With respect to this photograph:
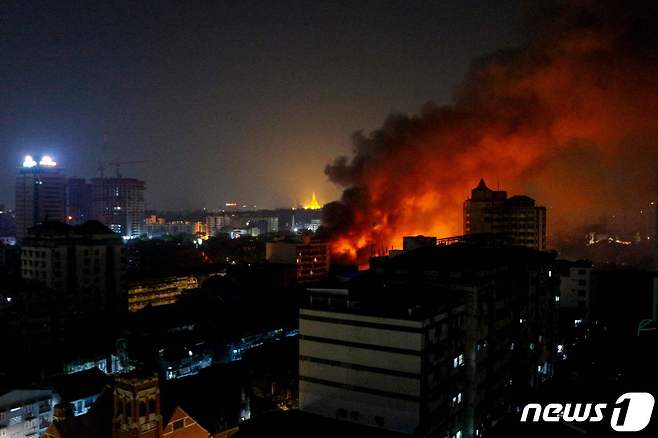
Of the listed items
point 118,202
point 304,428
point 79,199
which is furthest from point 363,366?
point 79,199

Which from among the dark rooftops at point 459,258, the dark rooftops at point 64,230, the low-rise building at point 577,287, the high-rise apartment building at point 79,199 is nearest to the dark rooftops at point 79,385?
the dark rooftops at point 459,258

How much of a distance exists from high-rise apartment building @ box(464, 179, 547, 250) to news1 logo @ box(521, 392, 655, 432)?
176ft

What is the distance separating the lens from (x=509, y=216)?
6738 centimetres

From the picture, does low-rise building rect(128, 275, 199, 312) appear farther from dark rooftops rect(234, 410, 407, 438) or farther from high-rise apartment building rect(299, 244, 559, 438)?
dark rooftops rect(234, 410, 407, 438)

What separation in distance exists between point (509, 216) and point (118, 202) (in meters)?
96.0

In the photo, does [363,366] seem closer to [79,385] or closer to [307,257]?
[79,385]

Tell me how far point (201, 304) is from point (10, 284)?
47.1 feet

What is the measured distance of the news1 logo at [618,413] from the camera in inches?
529

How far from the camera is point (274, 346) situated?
37094mm

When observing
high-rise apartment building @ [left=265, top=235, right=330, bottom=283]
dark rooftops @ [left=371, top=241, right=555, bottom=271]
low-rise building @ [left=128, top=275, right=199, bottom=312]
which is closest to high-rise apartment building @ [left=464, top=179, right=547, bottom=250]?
high-rise apartment building @ [left=265, top=235, right=330, bottom=283]

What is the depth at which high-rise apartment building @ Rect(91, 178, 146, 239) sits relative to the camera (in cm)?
13250

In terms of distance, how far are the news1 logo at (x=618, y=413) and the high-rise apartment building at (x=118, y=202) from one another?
125 meters

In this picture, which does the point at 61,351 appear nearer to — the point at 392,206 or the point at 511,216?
the point at 392,206

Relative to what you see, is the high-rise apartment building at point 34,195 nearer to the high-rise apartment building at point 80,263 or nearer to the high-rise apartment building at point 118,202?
the high-rise apartment building at point 118,202
